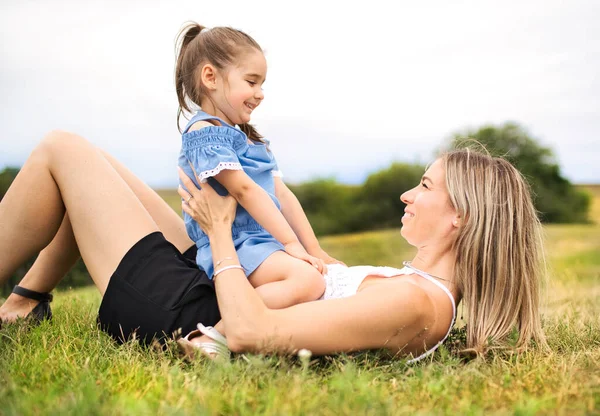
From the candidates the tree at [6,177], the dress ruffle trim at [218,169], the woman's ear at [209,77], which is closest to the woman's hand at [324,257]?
the dress ruffle trim at [218,169]

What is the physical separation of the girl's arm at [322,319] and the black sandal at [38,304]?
57.7 inches

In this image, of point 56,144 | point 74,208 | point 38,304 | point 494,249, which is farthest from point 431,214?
point 38,304

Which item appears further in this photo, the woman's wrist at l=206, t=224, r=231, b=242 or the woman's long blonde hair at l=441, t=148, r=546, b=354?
the woman's long blonde hair at l=441, t=148, r=546, b=354

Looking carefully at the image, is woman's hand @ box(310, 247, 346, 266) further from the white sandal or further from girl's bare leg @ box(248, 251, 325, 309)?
the white sandal

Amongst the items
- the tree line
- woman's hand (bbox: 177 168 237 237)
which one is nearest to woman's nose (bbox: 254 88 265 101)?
woman's hand (bbox: 177 168 237 237)

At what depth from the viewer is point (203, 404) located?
→ 2.12 m

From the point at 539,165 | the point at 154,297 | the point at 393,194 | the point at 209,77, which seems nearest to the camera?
the point at 154,297

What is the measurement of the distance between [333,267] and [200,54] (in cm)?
138

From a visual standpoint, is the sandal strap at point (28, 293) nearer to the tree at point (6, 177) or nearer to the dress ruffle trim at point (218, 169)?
the dress ruffle trim at point (218, 169)

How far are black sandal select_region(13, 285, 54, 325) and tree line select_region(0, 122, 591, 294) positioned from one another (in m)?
9.24

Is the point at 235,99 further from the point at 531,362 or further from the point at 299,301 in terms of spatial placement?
the point at 531,362

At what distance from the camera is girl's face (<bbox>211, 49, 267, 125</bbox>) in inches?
123

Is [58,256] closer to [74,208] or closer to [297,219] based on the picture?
[74,208]

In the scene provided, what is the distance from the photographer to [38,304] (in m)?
3.55
